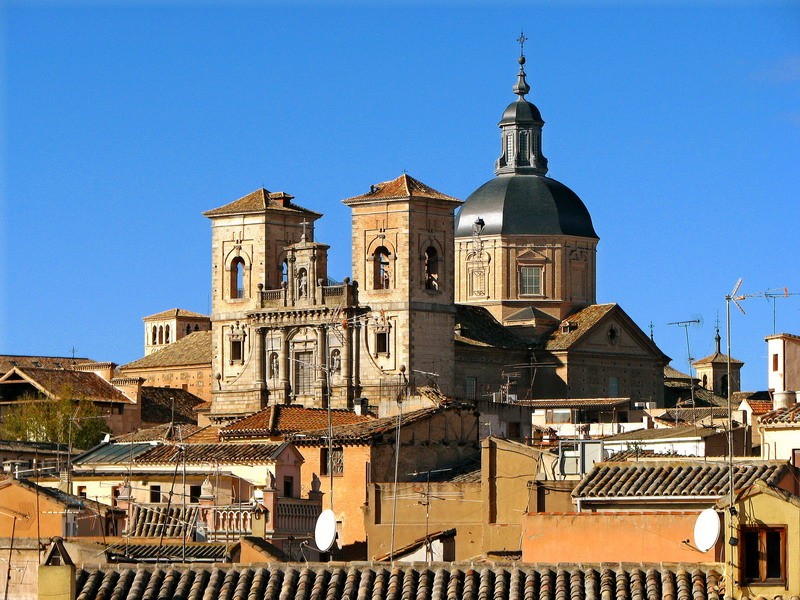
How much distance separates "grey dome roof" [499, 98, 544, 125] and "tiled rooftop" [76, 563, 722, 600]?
7868 cm

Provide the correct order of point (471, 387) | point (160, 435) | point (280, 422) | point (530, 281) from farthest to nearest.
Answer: point (530, 281)
point (471, 387)
point (160, 435)
point (280, 422)

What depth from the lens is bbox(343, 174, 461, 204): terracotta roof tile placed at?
272 ft

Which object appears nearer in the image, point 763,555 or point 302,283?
point 763,555

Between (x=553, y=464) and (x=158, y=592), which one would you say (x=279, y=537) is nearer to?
(x=553, y=464)

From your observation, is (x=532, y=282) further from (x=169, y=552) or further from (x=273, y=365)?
(x=169, y=552)

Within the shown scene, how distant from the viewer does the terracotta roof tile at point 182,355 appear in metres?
99.0

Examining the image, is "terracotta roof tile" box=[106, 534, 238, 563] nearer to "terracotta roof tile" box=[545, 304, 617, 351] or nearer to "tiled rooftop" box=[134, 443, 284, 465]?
"tiled rooftop" box=[134, 443, 284, 465]

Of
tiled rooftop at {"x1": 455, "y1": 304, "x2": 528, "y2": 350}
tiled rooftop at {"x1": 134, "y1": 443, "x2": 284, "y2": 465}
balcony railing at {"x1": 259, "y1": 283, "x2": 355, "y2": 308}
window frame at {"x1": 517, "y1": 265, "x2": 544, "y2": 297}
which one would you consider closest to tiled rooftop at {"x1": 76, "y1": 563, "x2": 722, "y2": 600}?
tiled rooftop at {"x1": 134, "y1": 443, "x2": 284, "y2": 465}

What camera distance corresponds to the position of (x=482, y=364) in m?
88.0

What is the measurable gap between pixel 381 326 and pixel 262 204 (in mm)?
6634

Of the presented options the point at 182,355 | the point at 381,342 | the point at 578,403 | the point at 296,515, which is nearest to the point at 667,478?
the point at 296,515

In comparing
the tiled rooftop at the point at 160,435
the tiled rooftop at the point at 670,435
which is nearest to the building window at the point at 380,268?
the tiled rooftop at the point at 160,435

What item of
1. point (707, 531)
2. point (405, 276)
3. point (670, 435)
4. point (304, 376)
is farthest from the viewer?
point (405, 276)

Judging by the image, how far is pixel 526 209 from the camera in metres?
99.8
